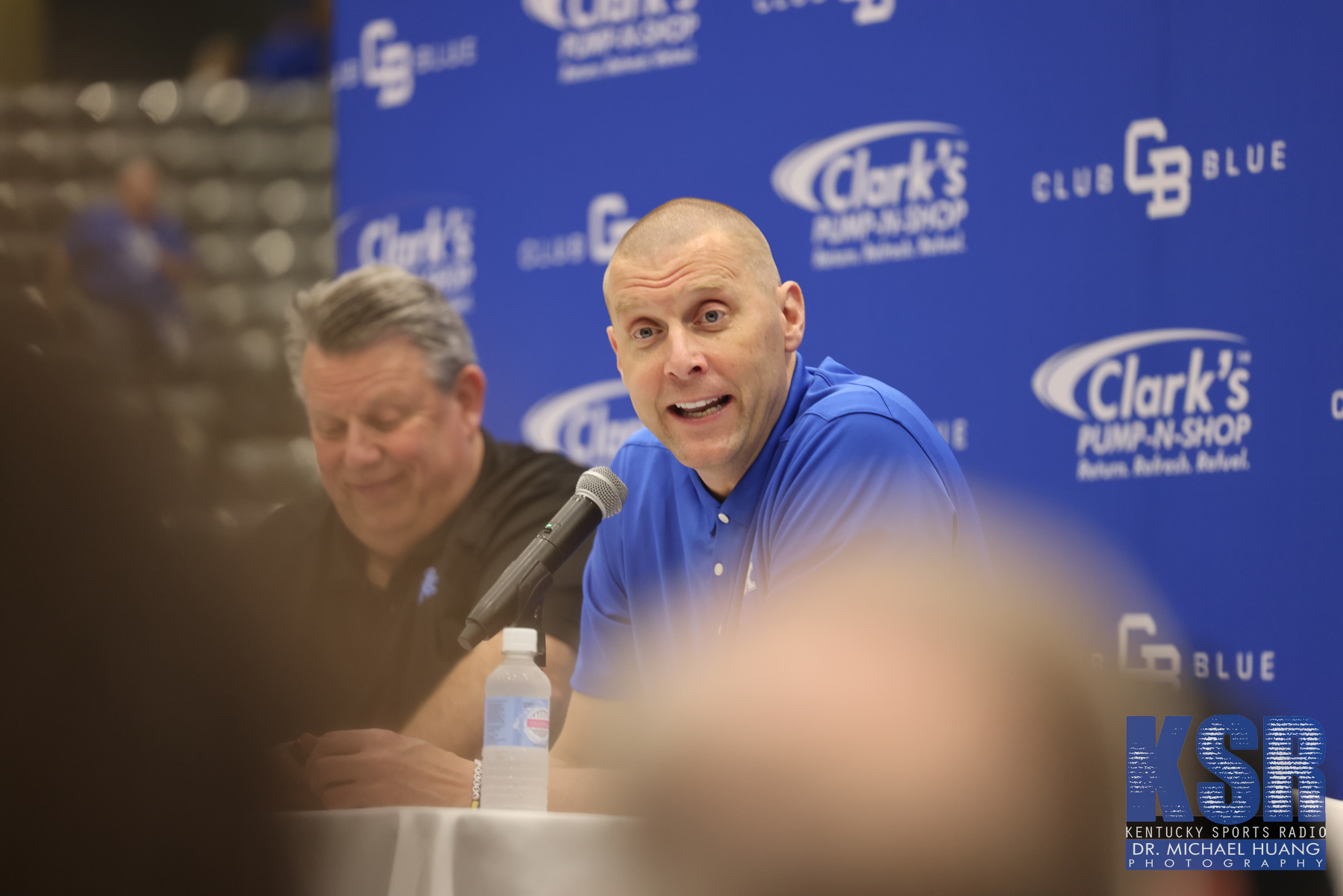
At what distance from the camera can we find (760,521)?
70.8 inches

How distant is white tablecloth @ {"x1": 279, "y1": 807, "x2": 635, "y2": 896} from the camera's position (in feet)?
3.49

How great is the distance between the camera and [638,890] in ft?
3.09

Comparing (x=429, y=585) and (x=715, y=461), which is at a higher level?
(x=715, y=461)

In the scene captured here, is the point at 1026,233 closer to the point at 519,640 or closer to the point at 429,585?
the point at 429,585

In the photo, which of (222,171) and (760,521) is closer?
(760,521)

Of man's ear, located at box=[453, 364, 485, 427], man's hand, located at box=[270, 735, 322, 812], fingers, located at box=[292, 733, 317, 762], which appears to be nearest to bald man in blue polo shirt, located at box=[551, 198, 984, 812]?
man's ear, located at box=[453, 364, 485, 427]

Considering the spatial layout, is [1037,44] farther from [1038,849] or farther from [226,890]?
[226,890]

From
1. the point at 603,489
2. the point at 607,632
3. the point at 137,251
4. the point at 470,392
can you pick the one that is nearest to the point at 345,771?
the point at 603,489

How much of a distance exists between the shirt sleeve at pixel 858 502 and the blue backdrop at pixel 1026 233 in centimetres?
141

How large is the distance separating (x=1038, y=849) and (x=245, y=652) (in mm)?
442

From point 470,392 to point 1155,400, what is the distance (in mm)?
1694

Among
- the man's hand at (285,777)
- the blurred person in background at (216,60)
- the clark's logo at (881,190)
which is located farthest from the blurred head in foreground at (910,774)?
the blurred person in background at (216,60)

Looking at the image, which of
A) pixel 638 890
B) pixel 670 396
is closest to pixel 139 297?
pixel 670 396

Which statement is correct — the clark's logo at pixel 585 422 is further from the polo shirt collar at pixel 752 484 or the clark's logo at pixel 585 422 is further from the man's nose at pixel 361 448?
the polo shirt collar at pixel 752 484
